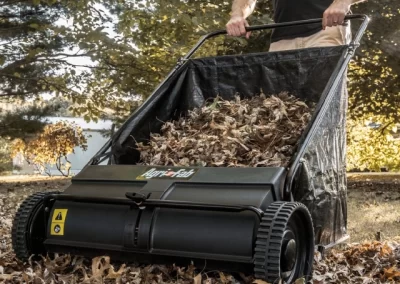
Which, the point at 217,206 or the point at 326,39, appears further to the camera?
the point at 326,39

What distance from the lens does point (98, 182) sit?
249cm

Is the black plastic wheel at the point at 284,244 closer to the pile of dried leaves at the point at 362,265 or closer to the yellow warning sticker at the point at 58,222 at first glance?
the pile of dried leaves at the point at 362,265

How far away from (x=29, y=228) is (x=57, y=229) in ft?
0.41

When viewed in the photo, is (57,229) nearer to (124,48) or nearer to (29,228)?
(29,228)

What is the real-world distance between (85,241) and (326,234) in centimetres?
107

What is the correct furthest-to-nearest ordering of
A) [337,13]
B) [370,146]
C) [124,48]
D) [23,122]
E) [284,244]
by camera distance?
[370,146] < [23,122] < [124,48] < [337,13] < [284,244]

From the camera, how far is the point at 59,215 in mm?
2408

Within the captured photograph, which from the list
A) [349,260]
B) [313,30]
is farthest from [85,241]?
[313,30]

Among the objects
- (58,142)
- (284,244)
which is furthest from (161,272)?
(58,142)

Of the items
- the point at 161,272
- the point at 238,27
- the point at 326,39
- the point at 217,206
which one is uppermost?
the point at 238,27

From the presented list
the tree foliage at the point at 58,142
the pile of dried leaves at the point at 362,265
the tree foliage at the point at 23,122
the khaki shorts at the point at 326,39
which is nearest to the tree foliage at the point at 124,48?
the tree foliage at the point at 23,122

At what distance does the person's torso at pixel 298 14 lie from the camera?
3.32m

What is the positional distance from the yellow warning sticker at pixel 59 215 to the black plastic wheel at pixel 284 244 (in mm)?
897

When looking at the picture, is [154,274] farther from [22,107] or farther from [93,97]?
[22,107]
